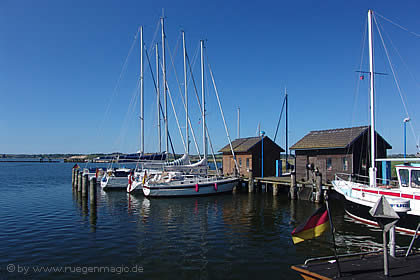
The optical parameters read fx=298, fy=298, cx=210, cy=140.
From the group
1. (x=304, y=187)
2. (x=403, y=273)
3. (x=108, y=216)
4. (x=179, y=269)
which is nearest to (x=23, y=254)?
(x=179, y=269)

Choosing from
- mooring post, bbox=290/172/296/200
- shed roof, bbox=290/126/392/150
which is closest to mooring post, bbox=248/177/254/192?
shed roof, bbox=290/126/392/150

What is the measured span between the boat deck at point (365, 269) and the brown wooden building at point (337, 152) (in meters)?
19.4

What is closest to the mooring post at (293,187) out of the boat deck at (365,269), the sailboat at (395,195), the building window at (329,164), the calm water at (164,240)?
the calm water at (164,240)

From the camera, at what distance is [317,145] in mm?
30156

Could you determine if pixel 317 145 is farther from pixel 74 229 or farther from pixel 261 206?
pixel 74 229

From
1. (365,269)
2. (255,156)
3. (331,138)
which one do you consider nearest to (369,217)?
(365,269)

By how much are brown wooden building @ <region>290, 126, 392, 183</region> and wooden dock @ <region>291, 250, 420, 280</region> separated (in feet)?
63.6

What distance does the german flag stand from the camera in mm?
7766

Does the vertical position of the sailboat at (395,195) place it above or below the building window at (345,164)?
below

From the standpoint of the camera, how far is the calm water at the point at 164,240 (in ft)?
37.8

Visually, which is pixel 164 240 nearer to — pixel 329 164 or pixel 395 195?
pixel 395 195

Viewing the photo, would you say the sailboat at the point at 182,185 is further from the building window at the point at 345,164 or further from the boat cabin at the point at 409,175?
the boat cabin at the point at 409,175

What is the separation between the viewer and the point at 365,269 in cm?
824

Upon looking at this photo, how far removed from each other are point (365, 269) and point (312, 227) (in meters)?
2.10
